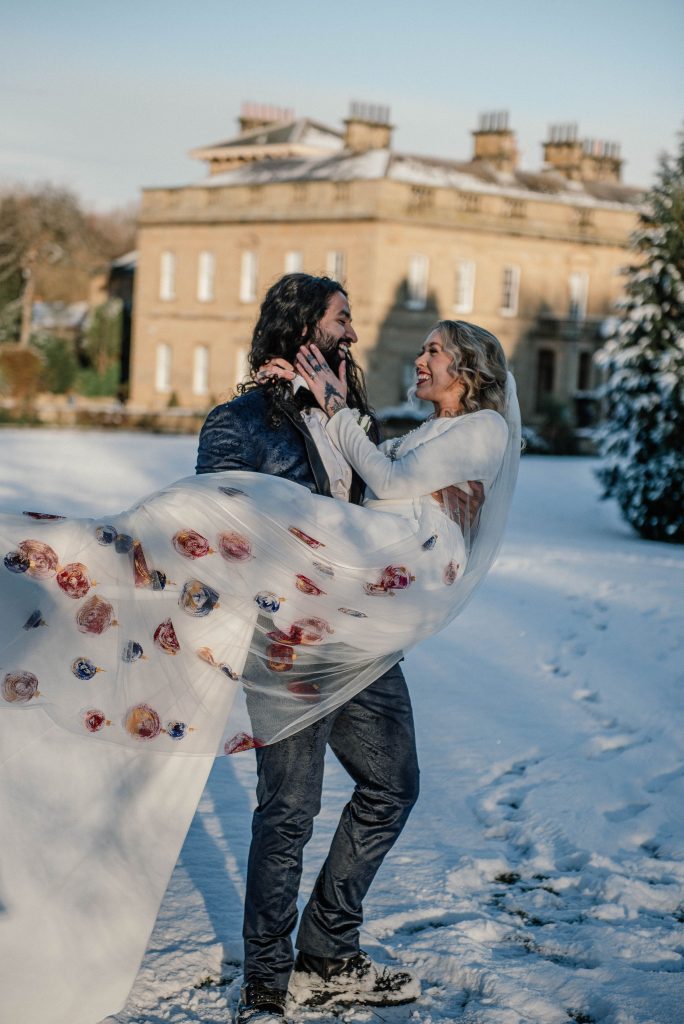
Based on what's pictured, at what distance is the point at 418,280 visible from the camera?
4622 centimetres

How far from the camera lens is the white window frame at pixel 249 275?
1909 inches

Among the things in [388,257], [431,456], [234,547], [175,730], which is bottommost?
[175,730]

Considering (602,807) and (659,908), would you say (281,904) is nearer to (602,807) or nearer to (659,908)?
(659,908)

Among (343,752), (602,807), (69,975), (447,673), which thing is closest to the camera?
(69,975)

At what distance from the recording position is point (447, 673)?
27.3 ft

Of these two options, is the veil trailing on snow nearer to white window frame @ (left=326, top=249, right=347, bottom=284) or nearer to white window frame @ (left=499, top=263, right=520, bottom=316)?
white window frame @ (left=326, top=249, right=347, bottom=284)

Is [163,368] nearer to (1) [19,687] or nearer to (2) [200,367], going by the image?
(2) [200,367]

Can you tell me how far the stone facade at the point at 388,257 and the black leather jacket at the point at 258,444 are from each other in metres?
40.5

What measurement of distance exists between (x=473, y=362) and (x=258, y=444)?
0.71m

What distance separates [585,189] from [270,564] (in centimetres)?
5034

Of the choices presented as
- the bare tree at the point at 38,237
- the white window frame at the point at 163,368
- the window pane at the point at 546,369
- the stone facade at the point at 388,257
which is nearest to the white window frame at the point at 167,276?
the stone facade at the point at 388,257

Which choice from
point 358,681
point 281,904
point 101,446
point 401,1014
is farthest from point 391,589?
point 101,446

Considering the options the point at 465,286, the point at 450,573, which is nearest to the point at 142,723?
the point at 450,573

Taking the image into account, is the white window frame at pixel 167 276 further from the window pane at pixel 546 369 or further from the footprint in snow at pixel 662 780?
the footprint in snow at pixel 662 780
